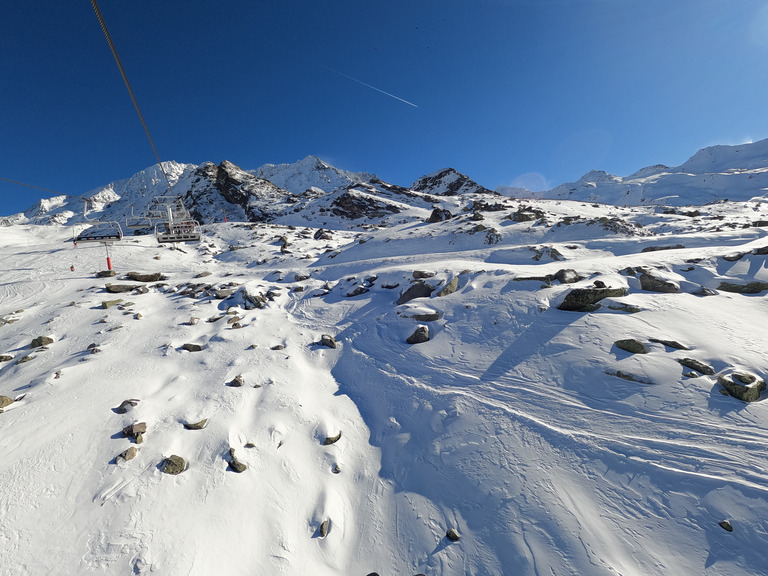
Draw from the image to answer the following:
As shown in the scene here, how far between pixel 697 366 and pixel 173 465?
9.99 metres

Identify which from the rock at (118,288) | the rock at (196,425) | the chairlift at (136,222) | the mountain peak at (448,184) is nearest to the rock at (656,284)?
the rock at (196,425)

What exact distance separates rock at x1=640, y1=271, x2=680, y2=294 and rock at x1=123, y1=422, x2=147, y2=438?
46.0ft

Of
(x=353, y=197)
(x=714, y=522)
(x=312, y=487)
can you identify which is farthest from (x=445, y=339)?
(x=353, y=197)

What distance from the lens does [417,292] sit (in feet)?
35.9

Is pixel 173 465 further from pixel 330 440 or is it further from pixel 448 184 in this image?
pixel 448 184

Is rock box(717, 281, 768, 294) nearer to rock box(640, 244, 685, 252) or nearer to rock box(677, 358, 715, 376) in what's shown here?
rock box(677, 358, 715, 376)

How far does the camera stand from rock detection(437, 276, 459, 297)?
10672 millimetres

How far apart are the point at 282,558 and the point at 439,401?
3.76m

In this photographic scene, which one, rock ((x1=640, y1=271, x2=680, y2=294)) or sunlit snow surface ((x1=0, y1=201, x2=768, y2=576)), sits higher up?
rock ((x1=640, y1=271, x2=680, y2=294))

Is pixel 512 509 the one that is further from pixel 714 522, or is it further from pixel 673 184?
pixel 673 184

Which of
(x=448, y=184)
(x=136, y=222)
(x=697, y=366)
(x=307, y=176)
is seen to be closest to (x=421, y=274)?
(x=697, y=366)

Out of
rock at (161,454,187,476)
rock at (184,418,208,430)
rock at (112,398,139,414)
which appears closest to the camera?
rock at (161,454,187,476)

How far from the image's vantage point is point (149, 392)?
6.56 m

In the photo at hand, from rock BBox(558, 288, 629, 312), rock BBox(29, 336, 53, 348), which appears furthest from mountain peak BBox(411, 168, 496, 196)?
rock BBox(29, 336, 53, 348)
